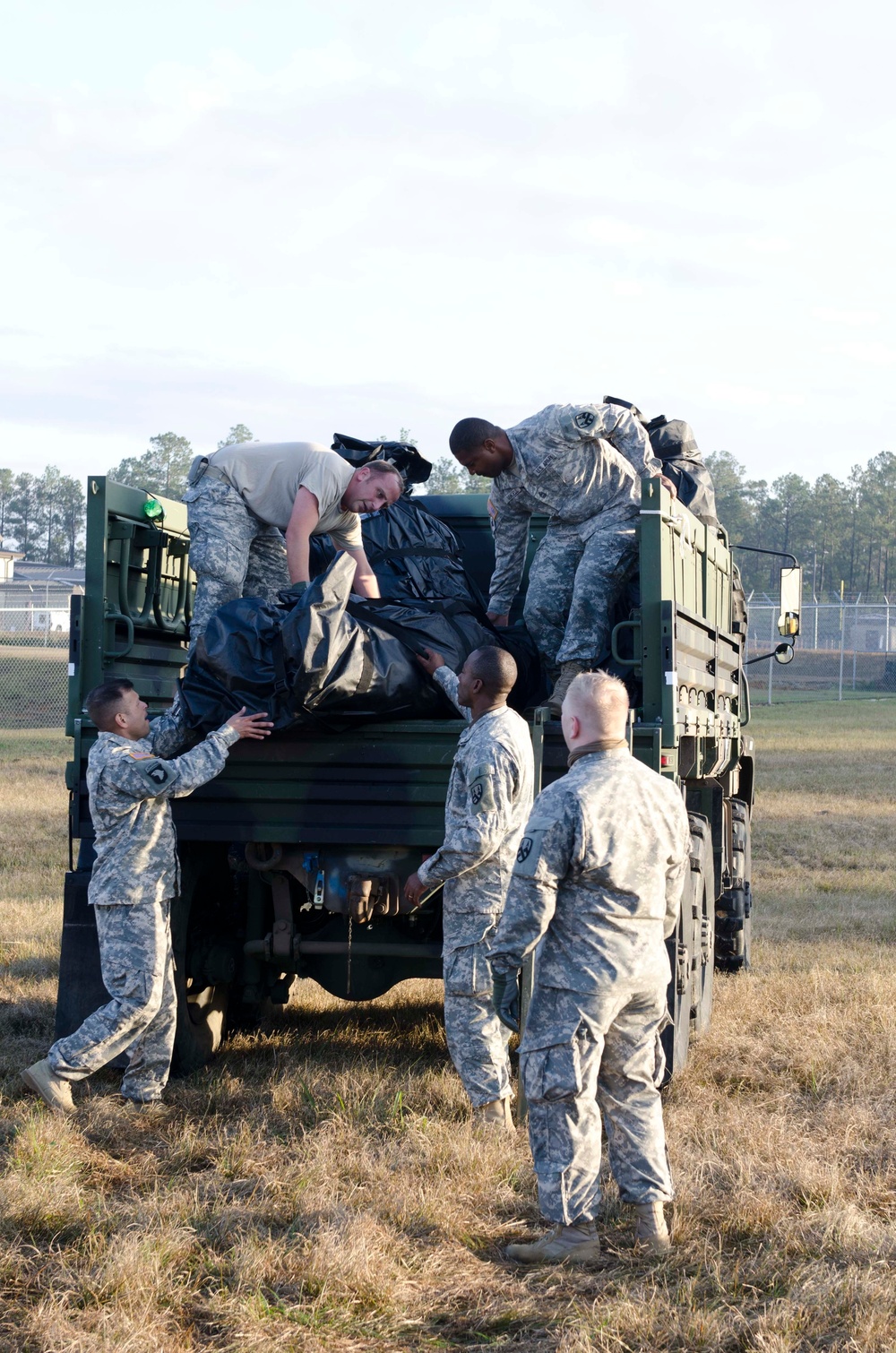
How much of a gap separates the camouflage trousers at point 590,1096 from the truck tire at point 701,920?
169 centimetres

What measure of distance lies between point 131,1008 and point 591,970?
1.98 metres

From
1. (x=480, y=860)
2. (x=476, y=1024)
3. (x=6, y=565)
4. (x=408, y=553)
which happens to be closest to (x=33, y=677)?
(x=408, y=553)

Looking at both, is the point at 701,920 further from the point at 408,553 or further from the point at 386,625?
the point at 408,553

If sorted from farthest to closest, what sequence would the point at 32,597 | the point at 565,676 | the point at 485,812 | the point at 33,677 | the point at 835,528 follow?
the point at 835,528 < the point at 32,597 < the point at 33,677 < the point at 565,676 < the point at 485,812

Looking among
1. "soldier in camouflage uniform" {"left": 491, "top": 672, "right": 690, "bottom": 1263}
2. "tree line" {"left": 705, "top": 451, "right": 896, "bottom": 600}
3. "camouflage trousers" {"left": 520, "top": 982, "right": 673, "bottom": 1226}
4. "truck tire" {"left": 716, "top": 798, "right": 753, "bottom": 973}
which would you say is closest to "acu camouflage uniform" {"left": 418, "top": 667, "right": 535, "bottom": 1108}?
"soldier in camouflage uniform" {"left": 491, "top": 672, "right": 690, "bottom": 1263}

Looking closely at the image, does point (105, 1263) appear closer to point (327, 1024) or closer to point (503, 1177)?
point (503, 1177)

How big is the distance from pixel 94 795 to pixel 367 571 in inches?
61.8

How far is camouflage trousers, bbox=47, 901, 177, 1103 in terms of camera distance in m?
4.87

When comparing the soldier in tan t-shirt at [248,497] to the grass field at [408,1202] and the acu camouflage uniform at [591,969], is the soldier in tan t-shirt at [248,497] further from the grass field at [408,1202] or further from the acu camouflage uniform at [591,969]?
the acu camouflage uniform at [591,969]

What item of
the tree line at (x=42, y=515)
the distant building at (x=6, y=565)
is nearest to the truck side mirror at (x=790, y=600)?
the distant building at (x=6, y=565)

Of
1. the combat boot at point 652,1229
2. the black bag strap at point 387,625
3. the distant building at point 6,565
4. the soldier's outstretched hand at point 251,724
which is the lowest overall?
the combat boot at point 652,1229

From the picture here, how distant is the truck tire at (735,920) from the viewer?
767 centimetres

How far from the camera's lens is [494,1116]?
4742 mm

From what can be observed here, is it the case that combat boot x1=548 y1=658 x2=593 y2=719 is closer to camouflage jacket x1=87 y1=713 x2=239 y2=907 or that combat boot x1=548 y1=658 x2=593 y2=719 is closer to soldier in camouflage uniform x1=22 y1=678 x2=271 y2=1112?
soldier in camouflage uniform x1=22 y1=678 x2=271 y2=1112
